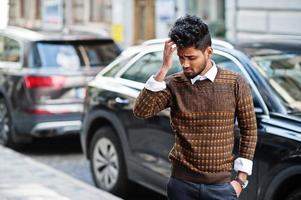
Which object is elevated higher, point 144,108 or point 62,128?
point 144,108

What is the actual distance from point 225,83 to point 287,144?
136 cm

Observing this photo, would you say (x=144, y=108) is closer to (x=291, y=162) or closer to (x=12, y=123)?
(x=291, y=162)

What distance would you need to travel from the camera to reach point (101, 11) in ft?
65.0

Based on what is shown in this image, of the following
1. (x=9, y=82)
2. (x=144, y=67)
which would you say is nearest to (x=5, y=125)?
(x=9, y=82)

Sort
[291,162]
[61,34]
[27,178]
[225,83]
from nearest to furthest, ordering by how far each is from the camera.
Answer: [225,83] < [291,162] < [27,178] < [61,34]

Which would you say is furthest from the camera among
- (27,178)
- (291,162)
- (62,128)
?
(62,128)

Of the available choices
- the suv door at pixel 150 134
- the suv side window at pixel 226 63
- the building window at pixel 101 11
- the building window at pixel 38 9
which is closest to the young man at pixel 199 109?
the suv side window at pixel 226 63

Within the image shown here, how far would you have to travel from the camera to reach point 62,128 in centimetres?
899

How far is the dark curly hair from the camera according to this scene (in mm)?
3445

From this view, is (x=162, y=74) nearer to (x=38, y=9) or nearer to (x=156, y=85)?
(x=156, y=85)

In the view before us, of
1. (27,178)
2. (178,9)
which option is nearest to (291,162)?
(27,178)

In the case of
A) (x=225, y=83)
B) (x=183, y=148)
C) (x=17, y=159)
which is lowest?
(x=17, y=159)

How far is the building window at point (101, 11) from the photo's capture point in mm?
19344

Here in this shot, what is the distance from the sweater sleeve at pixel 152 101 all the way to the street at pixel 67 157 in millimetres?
3265
